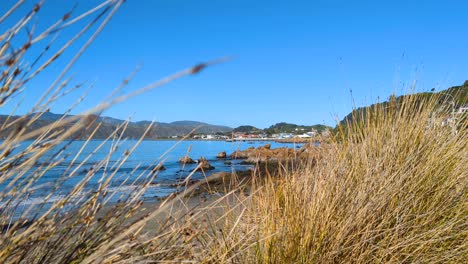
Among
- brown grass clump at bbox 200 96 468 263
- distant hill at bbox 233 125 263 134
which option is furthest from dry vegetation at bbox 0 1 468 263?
distant hill at bbox 233 125 263 134

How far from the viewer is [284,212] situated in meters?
2.64

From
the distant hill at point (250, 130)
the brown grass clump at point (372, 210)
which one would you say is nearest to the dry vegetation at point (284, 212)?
the brown grass clump at point (372, 210)

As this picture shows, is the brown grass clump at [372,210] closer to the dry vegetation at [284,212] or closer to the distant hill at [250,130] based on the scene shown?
the dry vegetation at [284,212]

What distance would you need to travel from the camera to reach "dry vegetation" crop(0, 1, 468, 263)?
4.28 ft

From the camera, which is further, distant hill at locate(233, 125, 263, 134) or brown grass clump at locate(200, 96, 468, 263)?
distant hill at locate(233, 125, 263, 134)

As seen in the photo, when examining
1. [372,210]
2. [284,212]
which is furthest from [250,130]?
[372,210]

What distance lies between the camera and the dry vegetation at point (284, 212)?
1.30 m

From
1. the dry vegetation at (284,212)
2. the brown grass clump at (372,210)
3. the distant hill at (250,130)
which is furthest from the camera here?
the distant hill at (250,130)

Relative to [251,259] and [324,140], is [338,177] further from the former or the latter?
[324,140]

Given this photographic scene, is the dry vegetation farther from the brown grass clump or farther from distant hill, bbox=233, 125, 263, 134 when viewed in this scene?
distant hill, bbox=233, 125, 263, 134

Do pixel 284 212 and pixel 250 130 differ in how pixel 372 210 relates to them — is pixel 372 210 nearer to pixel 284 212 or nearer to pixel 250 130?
pixel 284 212

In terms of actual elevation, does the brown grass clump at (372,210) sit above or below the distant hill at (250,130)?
below

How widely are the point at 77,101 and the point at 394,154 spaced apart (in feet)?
10.0

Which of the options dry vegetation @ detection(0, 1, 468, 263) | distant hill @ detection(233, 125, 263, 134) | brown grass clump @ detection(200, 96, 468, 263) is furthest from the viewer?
Result: distant hill @ detection(233, 125, 263, 134)
